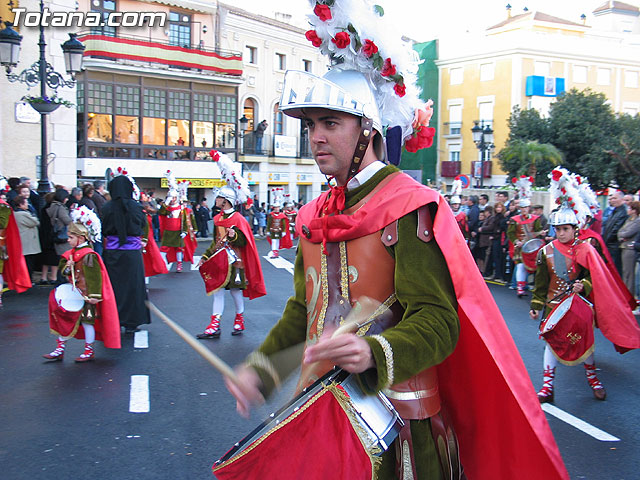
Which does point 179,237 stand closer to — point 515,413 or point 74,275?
point 74,275

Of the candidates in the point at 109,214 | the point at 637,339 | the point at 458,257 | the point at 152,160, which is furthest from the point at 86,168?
the point at 458,257

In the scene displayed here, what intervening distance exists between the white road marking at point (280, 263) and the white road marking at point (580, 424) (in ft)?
32.4

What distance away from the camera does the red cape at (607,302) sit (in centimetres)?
624

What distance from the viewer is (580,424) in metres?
5.44

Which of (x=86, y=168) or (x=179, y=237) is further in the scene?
(x=86, y=168)

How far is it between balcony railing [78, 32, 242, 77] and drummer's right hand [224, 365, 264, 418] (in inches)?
1225

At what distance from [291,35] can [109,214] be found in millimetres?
34064

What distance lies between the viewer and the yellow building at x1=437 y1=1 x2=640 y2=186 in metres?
43.9

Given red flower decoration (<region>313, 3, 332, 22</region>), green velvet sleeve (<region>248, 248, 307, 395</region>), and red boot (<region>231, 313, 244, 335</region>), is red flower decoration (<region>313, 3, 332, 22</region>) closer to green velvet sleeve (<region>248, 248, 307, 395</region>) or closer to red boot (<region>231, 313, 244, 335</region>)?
green velvet sleeve (<region>248, 248, 307, 395</region>)

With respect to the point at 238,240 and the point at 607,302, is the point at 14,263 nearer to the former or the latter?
the point at 238,240

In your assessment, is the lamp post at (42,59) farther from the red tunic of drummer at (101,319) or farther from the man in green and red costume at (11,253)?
the red tunic of drummer at (101,319)

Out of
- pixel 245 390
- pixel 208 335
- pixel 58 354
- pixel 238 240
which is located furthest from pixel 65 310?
pixel 245 390

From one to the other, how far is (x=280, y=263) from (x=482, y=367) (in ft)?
49.4

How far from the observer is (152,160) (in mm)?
32844
